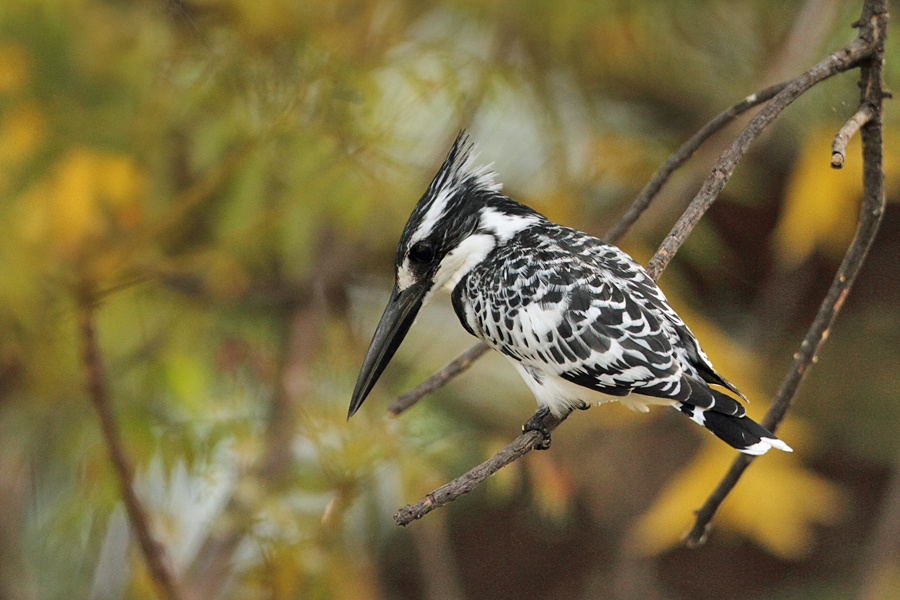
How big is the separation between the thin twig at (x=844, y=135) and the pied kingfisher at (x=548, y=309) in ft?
1.60

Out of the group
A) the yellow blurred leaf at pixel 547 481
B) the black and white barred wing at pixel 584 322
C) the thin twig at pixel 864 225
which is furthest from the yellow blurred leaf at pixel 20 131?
the thin twig at pixel 864 225

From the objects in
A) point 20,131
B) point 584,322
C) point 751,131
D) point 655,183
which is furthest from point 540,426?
point 20,131

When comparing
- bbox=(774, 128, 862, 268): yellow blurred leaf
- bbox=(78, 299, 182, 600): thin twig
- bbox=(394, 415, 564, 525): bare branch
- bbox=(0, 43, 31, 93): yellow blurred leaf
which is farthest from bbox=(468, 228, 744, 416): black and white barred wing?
bbox=(0, 43, 31, 93): yellow blurred leaf

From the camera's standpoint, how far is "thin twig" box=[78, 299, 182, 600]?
2207 millimetres

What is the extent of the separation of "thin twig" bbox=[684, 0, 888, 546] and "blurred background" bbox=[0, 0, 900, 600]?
38 cm

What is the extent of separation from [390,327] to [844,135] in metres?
1.10

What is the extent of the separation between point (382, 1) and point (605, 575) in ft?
9.61

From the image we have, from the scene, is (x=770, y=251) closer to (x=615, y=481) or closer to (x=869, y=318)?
(x=869, y=318)

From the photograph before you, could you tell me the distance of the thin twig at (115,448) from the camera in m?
2.21

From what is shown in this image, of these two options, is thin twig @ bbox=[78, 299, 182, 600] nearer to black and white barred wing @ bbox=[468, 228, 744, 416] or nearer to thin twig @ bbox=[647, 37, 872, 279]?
black and white barred wing @ bbox=[468, 228, 744, 416]

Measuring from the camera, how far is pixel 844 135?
4.13 feet

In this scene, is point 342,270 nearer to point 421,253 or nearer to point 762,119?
point 421,253

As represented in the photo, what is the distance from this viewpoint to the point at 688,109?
4176 millimetres

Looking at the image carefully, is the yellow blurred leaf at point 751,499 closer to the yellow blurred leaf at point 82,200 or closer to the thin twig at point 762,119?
the thin twig at point 762,119
